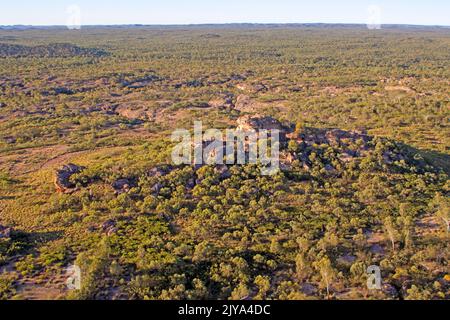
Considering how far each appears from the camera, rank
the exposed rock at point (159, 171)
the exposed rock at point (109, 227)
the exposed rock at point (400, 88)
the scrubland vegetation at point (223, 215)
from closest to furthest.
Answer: the scrubland vegetation at point (223, 215) → the exposed rock at point (109, 227) → the exposed rock at point (159, 171) → the exposed rock at point (400, 88)

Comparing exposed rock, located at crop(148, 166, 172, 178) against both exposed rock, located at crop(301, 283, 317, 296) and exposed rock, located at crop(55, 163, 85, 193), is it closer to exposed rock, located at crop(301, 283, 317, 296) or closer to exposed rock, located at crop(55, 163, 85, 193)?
exposed rock, located at crop(55, 163, 85, 193)

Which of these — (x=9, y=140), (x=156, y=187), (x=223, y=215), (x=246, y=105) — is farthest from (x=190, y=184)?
(x=246, y=105)

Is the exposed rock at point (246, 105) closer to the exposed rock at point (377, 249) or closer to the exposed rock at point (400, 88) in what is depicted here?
the exposed rock at point (400, 88)

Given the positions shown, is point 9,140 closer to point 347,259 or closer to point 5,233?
point 5,233

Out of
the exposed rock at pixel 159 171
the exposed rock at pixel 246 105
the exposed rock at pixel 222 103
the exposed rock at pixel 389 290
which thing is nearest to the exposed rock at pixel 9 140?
the exposed rock at pixel 159 171

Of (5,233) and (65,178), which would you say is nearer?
(5,233)

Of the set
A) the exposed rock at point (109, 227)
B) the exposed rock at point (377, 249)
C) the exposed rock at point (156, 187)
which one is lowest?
the exposed rock at point (377, 249)
